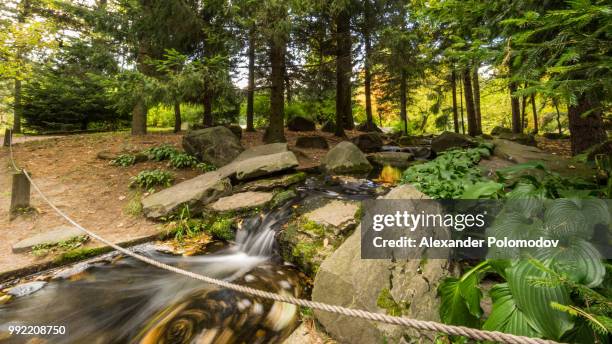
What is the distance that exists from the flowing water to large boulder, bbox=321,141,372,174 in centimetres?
343

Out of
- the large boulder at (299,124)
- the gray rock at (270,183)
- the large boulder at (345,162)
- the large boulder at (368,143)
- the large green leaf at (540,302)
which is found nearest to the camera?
the large green leaf at (540,302)

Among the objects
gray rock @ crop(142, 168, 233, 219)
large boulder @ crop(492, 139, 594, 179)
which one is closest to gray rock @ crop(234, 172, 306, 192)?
gray rock @ crop(142, 168, 233, 219)

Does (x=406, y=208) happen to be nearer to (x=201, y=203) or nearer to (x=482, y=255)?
(x=482, y=255)

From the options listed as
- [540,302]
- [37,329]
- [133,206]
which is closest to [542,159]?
[540,302]

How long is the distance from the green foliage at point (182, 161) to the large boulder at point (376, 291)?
5.97 meters

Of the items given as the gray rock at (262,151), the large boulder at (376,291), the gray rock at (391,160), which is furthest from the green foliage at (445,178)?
the gray rock at (262,151)

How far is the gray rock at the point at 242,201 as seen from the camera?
529 cm

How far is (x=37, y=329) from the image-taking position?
2.89 m

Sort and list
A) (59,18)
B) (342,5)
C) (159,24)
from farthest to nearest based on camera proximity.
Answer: (59,18) < (159,24) < (342,5)

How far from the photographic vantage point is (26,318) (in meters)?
3.03

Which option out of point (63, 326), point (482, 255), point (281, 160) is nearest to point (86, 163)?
point (281, 160)

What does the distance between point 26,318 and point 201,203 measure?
278cm

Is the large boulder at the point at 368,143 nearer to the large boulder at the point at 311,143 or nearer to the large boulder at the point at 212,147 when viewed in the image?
the large boulder at the point at 311,143

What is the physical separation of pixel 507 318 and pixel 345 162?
6131 millimetres
